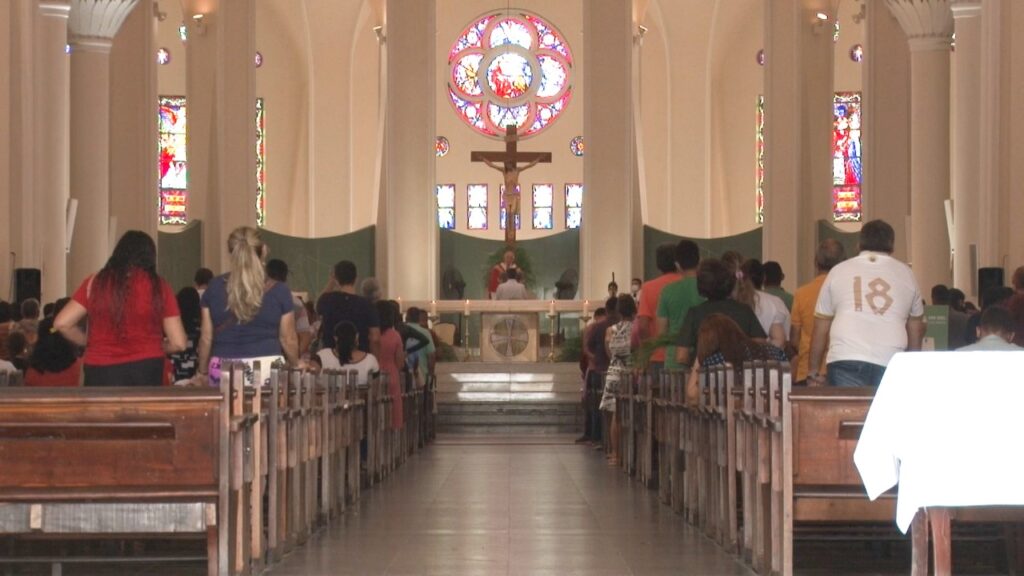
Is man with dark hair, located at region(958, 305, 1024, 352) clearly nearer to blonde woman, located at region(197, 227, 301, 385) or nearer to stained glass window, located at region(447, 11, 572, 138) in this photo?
blonde woman, located at region(197, 227, 301, 385)

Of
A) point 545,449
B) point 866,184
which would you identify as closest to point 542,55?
point 866,184

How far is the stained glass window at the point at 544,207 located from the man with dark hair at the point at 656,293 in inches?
926

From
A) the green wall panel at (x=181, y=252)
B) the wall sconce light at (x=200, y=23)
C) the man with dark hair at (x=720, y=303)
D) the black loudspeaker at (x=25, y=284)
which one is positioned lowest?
the man with dark hair at (x=720, y=303)

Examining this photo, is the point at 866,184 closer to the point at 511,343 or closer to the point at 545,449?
the point at 511,343

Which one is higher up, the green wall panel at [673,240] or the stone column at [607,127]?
the stone column at [607,127]

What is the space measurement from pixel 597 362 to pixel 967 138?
4.41 m

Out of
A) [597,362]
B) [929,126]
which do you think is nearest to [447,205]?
[929,126]

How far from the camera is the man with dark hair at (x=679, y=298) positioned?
35.0 feet

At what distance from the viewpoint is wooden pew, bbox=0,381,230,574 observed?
6652 mm

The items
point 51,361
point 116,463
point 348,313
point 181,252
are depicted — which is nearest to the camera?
point 116,463

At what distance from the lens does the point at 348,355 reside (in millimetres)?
12180

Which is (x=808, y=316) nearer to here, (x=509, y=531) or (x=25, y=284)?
(x=509, y=531)

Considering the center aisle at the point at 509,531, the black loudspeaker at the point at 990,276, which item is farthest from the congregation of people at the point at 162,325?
the black loudspeaker at the point at 990,276

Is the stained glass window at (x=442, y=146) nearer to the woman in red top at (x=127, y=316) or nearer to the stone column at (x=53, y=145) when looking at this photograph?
the stone column at (x=53, y=145)
